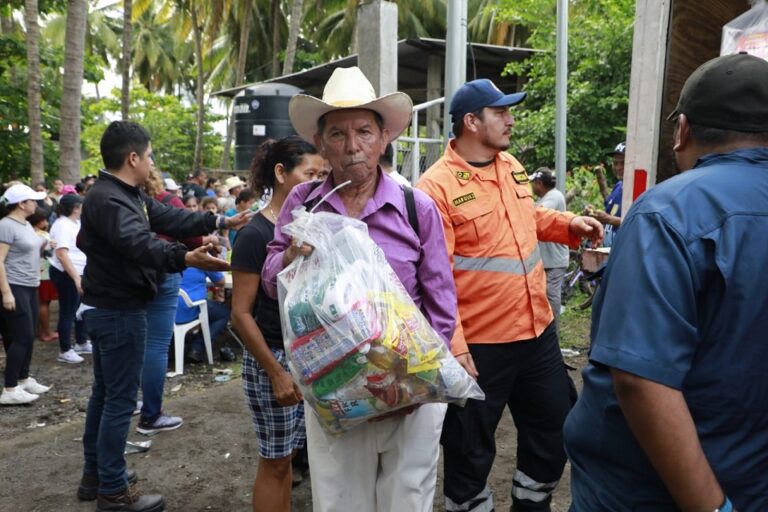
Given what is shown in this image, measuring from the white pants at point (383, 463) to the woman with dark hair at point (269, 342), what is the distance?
1.54 feet

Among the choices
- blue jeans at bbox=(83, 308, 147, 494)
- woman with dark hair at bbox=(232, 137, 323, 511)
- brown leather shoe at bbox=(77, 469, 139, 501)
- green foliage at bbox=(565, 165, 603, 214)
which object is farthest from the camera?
green foliage at bbox=(565, 165, 603, 214)

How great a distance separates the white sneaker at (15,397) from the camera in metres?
5.79

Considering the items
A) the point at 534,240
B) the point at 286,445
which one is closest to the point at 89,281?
the point at 286,445

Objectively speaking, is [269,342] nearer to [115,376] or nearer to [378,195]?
[378,195]

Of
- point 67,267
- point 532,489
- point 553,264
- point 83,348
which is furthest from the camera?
point 83,348

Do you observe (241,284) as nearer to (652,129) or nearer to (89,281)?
(89,281)

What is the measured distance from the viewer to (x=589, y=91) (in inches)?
475

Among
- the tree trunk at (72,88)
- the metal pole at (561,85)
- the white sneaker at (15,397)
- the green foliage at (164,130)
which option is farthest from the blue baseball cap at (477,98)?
the green foliage at (164,130)

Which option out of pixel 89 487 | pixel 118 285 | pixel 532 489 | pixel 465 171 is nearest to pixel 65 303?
pixel 89 487

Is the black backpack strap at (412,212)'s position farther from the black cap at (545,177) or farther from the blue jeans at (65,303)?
the blue jeans at (65,303)

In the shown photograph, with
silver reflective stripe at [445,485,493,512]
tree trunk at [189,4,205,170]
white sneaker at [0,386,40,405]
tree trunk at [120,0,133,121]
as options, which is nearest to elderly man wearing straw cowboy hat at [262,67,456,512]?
silver reflective stripe at [445,485,493,512]

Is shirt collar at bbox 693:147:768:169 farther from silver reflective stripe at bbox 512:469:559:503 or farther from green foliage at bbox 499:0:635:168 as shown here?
green foliage at bbox 499:0:635:168

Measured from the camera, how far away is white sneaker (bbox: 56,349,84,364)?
7.15 m

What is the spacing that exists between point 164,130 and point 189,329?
2507cm
